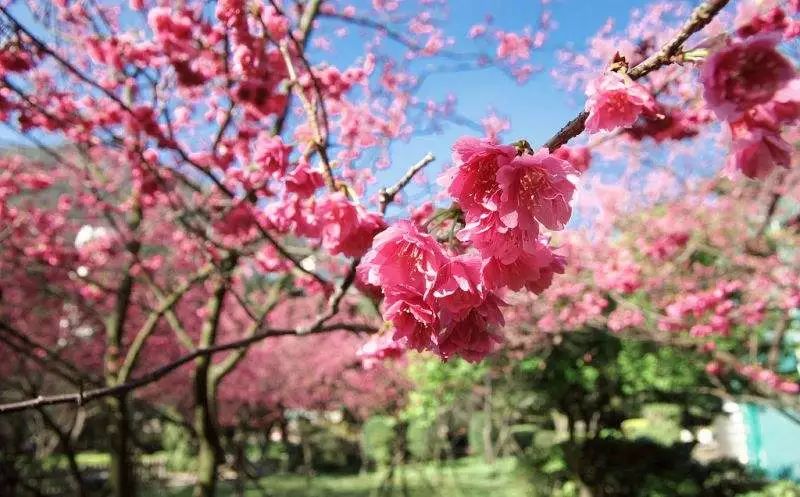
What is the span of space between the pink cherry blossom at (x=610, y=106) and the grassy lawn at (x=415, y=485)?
10.2 meters

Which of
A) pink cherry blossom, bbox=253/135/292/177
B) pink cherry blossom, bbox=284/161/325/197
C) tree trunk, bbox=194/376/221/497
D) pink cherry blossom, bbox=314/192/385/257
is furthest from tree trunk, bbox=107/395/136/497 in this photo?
pink cherry blossom, bbox=314/192/385/257

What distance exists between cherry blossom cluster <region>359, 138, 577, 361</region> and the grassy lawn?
9941 millimetres

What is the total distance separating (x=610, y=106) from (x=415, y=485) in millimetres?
15002

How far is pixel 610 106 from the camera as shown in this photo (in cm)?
99

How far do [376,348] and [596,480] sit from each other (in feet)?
30.0

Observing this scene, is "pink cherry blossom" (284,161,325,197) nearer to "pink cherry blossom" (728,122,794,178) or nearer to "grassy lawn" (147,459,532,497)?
"pink cherry blossom" (728,122,794,178)

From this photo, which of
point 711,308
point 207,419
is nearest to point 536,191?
point 207,419

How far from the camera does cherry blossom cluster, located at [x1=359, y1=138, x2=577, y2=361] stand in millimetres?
939

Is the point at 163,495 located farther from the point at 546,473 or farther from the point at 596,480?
the point at 596,480

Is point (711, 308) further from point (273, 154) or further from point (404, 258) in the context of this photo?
point (404, 258)

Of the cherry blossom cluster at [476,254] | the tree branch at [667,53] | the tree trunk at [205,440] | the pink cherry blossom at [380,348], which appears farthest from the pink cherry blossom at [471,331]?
the tree trunk at [205,440]

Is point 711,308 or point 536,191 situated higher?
point 711,308

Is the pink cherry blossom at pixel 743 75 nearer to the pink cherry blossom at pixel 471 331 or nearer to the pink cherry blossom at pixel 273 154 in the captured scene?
the pink cherry blossom at pixel 471 331

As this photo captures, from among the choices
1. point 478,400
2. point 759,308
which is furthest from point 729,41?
point 478,400
